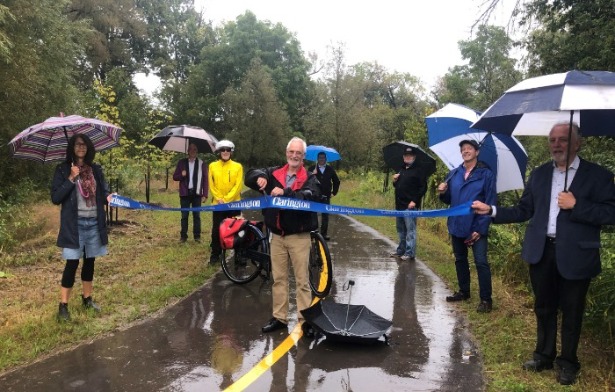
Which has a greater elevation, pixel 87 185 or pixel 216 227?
pixel 87 185

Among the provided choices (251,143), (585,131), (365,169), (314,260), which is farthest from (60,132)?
(251,143)

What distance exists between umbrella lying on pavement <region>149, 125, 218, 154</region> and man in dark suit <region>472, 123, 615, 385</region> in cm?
647

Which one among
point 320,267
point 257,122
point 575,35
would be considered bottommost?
point 320,267

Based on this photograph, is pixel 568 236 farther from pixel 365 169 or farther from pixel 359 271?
pixel 365 169

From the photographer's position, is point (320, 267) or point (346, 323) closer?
point (346, 323)

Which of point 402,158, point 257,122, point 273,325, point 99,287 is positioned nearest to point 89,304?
point 99,287

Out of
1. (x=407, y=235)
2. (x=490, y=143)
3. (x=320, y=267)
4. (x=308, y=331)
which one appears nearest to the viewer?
(x=308, y=331)

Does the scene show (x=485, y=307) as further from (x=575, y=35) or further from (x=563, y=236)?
(x=575, y=35)

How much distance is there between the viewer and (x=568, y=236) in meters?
3.96

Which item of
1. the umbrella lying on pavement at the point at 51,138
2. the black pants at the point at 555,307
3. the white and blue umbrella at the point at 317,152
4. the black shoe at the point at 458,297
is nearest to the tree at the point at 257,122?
the white and blue umbrella at the point at 317,152

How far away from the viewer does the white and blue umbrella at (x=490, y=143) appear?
605 cm

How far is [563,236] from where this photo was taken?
3.98 meters

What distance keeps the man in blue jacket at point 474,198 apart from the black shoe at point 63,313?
14.6ft

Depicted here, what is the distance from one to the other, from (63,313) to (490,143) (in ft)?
17.7
